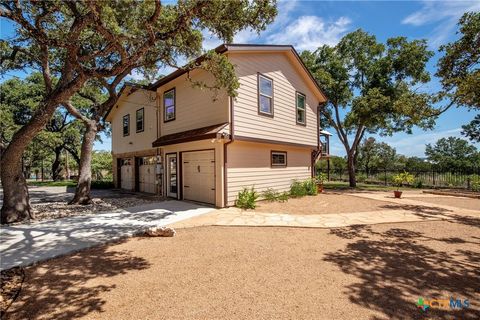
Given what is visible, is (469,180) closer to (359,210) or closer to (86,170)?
(359,210)

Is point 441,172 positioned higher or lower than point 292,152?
lower

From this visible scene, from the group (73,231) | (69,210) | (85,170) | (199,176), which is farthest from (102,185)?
(73,231)

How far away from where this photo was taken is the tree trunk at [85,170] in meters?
10.3

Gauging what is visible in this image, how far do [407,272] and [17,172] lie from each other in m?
10.4

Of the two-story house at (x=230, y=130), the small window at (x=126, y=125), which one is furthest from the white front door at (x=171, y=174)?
the small window at (x=126, y=125)

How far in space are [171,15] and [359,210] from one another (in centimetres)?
923

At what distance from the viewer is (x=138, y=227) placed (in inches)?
261

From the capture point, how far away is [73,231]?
6.24 metres

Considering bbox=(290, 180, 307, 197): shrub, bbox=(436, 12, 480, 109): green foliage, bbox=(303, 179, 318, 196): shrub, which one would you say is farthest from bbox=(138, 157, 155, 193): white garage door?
bbox=(436, 12, 480, 109): green foliage

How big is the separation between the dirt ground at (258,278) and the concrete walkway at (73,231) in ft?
1.56

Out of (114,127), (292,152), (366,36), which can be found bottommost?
(292,152)

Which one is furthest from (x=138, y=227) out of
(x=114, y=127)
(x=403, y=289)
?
(x=114, y=127)

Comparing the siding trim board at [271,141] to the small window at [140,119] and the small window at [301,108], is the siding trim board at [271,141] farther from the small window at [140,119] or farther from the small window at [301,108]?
the small window at [140,119]

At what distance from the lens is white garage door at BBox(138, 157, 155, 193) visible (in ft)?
45.5
